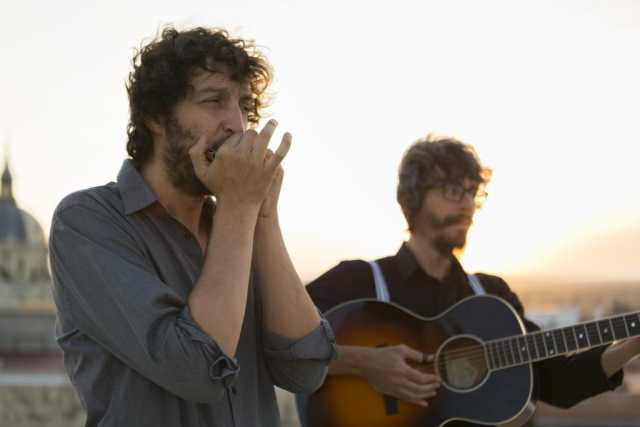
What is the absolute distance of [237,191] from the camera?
181 centimetres

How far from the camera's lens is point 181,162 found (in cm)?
192

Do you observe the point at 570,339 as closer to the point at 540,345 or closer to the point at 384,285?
the point at 540,345

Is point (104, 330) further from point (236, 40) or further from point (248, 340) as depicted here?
point (236, 40)

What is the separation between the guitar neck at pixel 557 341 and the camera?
282 centimetres

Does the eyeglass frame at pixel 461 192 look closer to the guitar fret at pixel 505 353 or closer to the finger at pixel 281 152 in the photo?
the guitar fret at pixel 505 353

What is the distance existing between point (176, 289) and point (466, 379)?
136 centimetres

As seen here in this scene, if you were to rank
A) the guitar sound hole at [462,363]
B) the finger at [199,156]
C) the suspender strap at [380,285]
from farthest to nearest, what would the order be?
the suspender strap at [380,285]
the guitar sound hole at [462,363]
the finger at [199,156]

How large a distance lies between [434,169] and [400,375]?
0.66 meters

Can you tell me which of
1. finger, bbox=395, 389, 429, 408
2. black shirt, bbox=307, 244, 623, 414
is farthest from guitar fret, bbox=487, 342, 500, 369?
finger, bbox=395, 389, 429, 408

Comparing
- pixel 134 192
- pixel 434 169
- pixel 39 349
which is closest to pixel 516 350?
pixel 434 169

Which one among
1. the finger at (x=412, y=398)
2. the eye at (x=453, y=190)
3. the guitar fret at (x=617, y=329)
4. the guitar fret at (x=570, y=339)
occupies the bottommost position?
the finger at (x=412, y=398)

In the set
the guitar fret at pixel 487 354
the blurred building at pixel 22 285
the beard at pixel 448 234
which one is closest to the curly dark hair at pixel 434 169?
the beard at pixel 448 234

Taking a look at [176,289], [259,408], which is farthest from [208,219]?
[259,408]

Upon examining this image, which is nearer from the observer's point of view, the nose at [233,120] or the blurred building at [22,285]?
the nose at [233,120]
